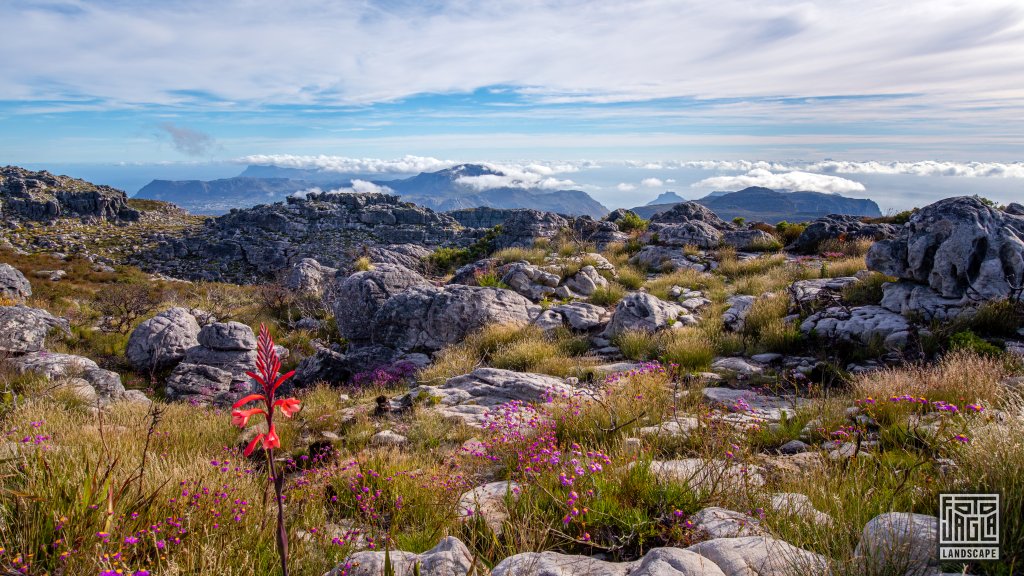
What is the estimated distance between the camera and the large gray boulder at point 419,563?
9.12 feet

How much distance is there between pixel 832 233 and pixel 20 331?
27001 millimetres

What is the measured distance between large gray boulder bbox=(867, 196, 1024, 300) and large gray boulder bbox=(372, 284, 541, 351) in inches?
330

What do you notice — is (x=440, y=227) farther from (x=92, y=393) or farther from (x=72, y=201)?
(x=92, y=393)

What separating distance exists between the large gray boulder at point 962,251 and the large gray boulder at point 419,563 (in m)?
10.7

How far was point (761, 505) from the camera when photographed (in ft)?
11.3

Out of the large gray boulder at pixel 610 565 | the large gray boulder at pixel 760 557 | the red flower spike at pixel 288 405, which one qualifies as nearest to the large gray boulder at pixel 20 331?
the red flower spike at pixel 288 405

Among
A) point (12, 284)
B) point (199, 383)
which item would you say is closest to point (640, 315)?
point (199, 383)

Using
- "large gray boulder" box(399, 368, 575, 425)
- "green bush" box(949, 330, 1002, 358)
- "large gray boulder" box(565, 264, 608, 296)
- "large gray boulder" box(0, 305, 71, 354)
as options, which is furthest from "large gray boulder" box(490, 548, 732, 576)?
"large gray boulder" box(0, 305, 71, 354)

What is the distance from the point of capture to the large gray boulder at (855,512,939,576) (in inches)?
97.7

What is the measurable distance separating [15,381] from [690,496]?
1175cm

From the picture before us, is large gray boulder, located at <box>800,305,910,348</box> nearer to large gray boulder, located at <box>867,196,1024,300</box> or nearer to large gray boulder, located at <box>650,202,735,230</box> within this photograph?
large gray boulder, located at <box>867,196,1024,300</box>

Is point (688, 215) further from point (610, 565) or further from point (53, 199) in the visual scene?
point (53, 199)

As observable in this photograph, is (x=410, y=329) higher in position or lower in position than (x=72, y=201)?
lower

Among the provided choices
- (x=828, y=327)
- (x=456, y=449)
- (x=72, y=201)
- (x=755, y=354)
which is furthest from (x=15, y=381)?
(x=72, y=201)
